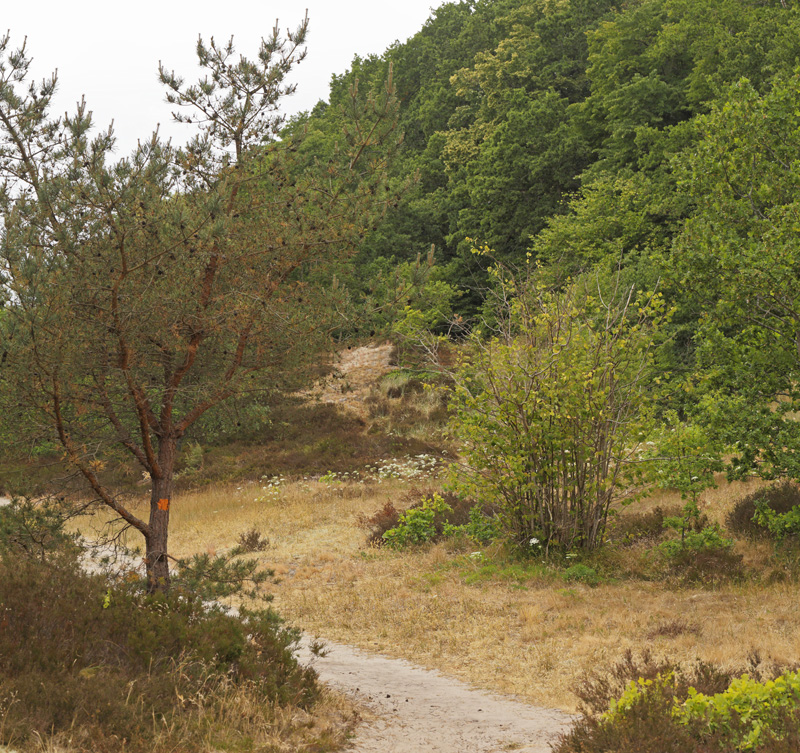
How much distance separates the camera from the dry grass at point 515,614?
7.23 m

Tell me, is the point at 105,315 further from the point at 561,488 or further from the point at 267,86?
the point at 561,488

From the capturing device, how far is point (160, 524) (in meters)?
7.31

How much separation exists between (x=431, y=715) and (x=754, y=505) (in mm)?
7391

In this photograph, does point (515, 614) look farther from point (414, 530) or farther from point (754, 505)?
point (754, 505)

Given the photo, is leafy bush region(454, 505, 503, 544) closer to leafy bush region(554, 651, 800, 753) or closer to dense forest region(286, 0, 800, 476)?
dense forest region(286, 0, 800, 476)

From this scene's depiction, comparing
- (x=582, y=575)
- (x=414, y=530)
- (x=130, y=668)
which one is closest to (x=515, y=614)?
(x=582, y=575)

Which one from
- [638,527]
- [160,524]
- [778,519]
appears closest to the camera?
[160,524]

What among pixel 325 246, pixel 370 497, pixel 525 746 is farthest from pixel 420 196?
pixel 525 746

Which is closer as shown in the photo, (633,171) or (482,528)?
(482,528)

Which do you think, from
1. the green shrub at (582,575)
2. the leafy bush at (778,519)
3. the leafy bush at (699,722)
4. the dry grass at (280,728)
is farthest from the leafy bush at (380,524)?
the leafy bush at (699,722)

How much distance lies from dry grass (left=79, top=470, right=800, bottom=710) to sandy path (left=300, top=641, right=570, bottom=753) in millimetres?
361

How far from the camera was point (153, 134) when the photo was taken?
21.8 ft

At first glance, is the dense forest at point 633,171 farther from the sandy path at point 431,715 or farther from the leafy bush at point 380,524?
the leafy bush at point 380,524

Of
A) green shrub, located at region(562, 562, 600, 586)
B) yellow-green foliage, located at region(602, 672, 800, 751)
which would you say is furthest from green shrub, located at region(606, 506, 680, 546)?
yellow-green foliage, located at region(602, 672, 800, 751)
